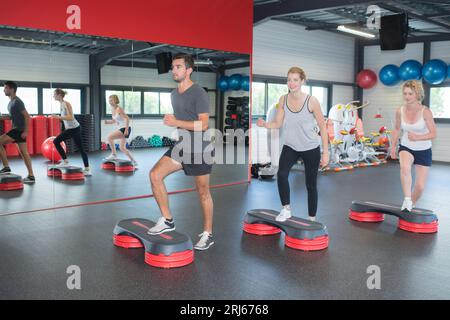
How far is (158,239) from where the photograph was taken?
3.27m

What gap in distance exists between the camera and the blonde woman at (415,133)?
13.4ft

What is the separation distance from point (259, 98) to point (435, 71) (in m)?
3.99

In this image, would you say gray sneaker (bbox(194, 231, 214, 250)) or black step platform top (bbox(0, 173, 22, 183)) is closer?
gray sneaker (bbox(194, 231, 214, 250))

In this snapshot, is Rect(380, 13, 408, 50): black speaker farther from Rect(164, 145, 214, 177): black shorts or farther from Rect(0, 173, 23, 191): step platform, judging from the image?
Rect(0, 173, 23, 191): step platform

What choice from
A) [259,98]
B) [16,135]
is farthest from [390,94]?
[16,135]

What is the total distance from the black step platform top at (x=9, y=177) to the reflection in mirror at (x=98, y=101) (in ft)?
0.29

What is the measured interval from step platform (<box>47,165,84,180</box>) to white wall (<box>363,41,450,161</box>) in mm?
8036

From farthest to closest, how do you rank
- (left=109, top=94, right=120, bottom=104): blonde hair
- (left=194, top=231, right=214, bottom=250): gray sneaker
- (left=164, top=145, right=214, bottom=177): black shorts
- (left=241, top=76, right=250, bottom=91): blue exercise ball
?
(left=241, top=76, right=250, bottom=91): blue exercise ball
(left=109, top=94, right=120, bottom=104): blonde hair
(left=194, top=231, right=214, bottom=250): gray sneaker
(left=164, top=145, right=214, bottom=177): black shorts

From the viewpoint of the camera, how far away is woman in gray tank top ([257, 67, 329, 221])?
149 inches

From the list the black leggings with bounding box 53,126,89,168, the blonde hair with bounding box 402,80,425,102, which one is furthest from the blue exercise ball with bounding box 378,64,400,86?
the black leggings with bounding box 53,126,89,168

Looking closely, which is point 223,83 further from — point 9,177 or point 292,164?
point 9,177

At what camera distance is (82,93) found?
538 centimetres

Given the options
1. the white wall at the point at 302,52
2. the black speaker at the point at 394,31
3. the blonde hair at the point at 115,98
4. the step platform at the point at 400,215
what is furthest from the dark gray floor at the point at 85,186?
the white wall at the point at 302,52
